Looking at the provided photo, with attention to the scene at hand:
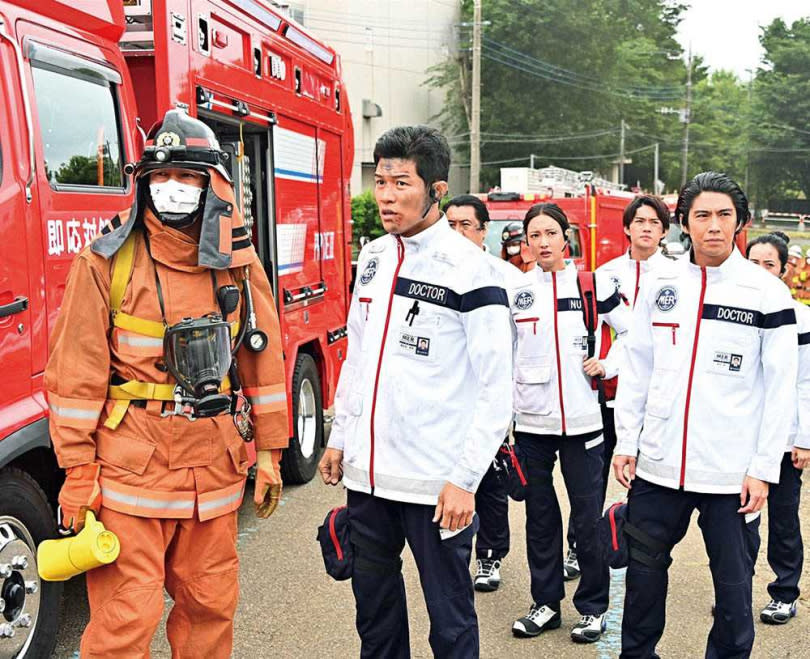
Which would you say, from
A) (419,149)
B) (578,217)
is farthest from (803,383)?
(578,217)

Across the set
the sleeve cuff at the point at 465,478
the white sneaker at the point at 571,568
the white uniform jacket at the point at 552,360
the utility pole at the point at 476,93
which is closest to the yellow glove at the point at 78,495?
the sleeve cuff at the point at 465,478

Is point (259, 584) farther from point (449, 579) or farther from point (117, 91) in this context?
point (117, 91)

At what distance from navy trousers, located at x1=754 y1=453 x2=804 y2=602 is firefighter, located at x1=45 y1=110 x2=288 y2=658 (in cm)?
283

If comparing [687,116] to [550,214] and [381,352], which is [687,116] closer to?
[550,214]

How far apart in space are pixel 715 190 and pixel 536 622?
2168mm

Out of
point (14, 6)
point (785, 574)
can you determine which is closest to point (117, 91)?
point (14, 6)

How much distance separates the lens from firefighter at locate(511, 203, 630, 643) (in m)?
4.30

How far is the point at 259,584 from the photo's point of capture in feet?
16.4

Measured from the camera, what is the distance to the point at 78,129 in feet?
13.6

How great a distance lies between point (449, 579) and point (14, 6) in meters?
2.85

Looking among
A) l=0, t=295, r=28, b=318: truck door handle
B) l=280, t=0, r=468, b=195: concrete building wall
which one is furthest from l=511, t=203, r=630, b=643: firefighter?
l=280, t=0, r=468, b=195: concrete building wall

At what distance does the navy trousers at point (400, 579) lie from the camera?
304cm

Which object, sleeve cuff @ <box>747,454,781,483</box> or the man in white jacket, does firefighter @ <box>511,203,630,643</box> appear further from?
the man in white jacket

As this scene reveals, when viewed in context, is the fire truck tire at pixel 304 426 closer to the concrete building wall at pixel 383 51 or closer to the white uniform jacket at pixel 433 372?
the white uniform jacket at pixel 433 372
